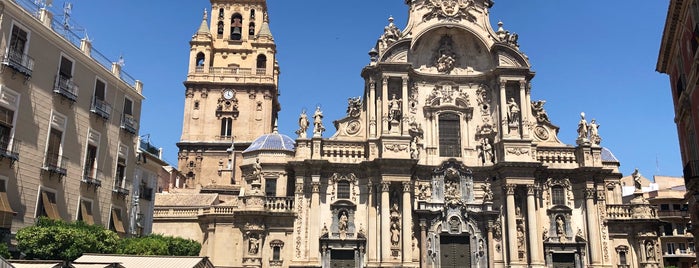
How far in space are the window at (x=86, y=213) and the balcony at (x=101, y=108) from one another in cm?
403

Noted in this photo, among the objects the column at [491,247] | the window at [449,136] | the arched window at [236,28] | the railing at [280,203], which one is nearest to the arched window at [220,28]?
the arched window at [236,28]

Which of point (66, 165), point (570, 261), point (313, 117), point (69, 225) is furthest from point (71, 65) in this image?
point (570, 261)

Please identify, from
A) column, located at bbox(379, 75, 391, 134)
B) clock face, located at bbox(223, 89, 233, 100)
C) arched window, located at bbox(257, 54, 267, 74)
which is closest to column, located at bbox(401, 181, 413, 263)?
column, located at bbox(379, 75, 391, 134)

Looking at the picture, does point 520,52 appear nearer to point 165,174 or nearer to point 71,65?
point 71,65

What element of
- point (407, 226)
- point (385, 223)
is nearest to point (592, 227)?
point (407, 226)

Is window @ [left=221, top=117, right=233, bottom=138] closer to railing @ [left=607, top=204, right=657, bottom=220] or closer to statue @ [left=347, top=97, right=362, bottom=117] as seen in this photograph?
statue @ [left=347, top=97, right=362, bottom=117]

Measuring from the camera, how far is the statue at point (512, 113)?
35.4 metres

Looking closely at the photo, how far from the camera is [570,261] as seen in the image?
112 feet

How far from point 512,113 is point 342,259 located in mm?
13280

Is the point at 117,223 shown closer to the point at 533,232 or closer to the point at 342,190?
the point at 342,190

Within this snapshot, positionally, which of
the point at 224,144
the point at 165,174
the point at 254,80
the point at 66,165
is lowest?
the point at 66,165

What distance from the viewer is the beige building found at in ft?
72.1

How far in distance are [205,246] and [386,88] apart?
15507 millimetres

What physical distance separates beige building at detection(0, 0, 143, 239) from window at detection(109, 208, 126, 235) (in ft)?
0.16
